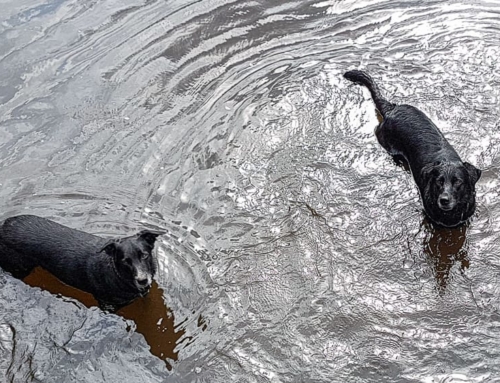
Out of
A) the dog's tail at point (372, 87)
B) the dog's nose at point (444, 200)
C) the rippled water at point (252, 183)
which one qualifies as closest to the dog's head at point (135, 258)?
the rippled water at point (252, 183)

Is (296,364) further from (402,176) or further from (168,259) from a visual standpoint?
(402,176)

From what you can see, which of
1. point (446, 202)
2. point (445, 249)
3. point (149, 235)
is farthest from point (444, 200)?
point (149, 235)

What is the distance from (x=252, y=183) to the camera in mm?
7344

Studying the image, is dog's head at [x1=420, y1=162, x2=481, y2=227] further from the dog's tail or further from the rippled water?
the dog's tail

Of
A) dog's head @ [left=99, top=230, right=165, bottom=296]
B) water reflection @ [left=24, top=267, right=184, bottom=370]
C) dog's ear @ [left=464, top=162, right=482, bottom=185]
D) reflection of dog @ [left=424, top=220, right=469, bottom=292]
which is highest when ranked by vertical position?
dog's head @ [left=99, top=230, right=165, bottom=296]

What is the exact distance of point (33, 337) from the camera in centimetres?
611

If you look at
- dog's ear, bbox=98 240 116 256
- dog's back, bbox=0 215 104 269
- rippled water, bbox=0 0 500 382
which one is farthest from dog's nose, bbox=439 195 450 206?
dog's back, bbox=0 215 104 269

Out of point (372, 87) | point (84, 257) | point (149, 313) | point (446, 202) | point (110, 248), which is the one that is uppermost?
point (110, 248)

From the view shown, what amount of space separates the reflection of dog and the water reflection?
260 cm

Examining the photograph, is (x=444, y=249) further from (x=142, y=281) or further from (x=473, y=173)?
(x=142, y=281)

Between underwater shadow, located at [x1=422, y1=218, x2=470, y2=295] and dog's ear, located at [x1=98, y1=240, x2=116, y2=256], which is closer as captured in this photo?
dog's ear, located at [x1=98, y1=240, x2=116, y2=256]

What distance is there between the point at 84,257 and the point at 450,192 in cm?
361

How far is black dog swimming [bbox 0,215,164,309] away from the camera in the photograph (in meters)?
5.83

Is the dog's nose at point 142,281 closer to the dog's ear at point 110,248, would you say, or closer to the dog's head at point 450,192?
the dog's ear at point 110,248
